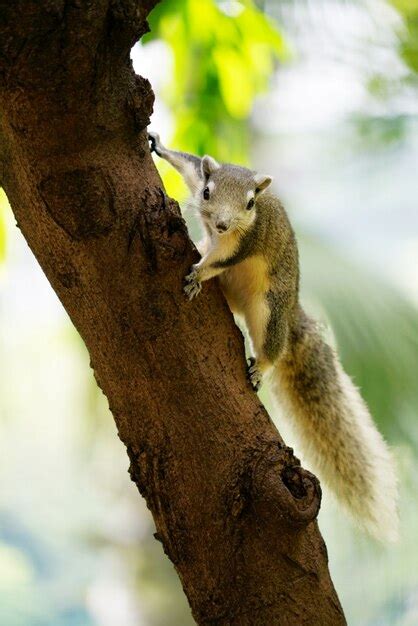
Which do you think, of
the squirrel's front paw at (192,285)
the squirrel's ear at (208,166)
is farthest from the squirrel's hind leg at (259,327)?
the squirrel's front paw at (192,285)

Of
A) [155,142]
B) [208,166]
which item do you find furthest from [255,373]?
[155,142]

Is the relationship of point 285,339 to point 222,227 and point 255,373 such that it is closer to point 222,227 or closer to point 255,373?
point 255,373

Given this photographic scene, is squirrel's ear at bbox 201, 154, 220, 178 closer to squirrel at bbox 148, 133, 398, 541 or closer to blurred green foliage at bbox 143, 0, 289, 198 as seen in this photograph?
squirrel at bbox 148, 133, 398, 541

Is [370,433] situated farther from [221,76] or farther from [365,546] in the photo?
[365,546]

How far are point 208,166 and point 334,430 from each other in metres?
0.95

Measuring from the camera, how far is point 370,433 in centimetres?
297

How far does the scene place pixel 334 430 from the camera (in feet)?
9.67

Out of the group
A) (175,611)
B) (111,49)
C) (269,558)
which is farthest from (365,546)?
(111,49)

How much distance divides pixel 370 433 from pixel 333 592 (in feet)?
3.61

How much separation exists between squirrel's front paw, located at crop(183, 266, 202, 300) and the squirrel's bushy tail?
1.09 m

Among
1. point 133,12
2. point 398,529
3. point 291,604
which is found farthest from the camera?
point 398,529

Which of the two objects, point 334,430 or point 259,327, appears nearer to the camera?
point 259,327

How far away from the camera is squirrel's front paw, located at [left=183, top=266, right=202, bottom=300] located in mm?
1946

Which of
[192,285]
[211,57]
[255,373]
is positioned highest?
[211,57]
